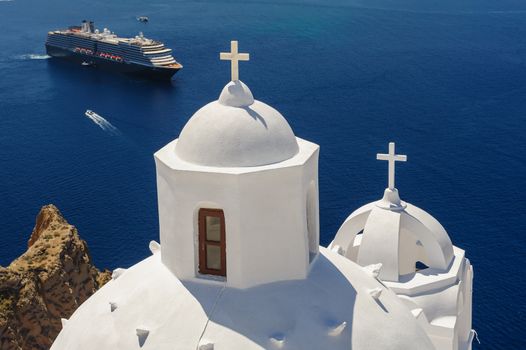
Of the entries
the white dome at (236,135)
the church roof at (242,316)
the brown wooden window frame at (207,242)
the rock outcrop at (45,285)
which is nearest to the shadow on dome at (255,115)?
the white dome at (236,135)

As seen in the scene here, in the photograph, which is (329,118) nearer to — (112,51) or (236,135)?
(112,51)

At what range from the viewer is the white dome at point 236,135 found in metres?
10.1

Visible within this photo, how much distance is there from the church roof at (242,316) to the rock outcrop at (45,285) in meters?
13.3

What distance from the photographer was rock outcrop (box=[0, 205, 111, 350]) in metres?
23.7

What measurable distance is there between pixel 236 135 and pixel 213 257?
1.97 m

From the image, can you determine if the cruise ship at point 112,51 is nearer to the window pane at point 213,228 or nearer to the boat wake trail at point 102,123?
the boat wake trail at point 102,123

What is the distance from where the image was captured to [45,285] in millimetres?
25281

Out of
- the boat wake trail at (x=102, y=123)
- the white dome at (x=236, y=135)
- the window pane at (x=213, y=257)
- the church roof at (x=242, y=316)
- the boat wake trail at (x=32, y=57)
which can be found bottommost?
the boat wake trail at (x=102, y=123)

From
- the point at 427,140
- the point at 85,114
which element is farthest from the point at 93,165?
the point at 427,140

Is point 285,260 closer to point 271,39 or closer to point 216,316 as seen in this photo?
point 216,316

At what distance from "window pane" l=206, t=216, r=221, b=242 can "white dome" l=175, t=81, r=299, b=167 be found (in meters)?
1.13

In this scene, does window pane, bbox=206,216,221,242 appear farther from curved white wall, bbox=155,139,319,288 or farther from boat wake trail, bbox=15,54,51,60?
boat wake trail, bbox=15,54,51,60

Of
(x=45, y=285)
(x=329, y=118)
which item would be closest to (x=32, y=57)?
(x=329, y=118)

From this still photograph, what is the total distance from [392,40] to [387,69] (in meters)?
15.3
